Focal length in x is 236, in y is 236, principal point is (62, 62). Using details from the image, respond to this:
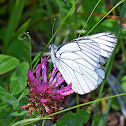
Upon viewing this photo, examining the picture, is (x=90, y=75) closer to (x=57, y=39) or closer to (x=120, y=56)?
(x=57, y=39)

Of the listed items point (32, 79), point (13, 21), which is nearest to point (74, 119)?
point (32, 79)

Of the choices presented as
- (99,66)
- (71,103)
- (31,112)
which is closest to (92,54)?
(99,66)

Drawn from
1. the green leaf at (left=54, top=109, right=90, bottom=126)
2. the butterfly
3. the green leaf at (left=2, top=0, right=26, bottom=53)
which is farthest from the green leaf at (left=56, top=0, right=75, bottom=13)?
the green leaf at (left=54, top=109, right=90, bottom=126)

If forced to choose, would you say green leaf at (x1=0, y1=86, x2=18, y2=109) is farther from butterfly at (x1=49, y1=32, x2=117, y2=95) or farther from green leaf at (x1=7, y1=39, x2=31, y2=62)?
green leaf at (x1=7, y1=39, x2=31, y2=62)

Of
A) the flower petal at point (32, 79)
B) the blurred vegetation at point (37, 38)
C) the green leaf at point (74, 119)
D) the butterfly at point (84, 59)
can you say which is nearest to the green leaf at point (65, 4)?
the blurred vegetation at point (37, 38)

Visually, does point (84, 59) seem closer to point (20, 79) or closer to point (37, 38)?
point (20, 79)

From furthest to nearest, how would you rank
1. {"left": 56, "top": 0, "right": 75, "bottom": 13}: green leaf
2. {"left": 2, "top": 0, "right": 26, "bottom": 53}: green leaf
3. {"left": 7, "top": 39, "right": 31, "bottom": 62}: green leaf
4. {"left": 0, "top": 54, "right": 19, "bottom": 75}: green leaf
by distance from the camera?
1. {"left": 2, "top": 0, "right": 26, "bottom": 53}: green leaf
2. {"left": 7, "top": 39, "right": 31, "bottom": 62}: green leaf
3. {"left": 56, "top": 0, "right": 75, "bottom": 13}: green leaf
4. {"left": 0, "top": 54, "right": 19, "bottom": 75}: green leaf
